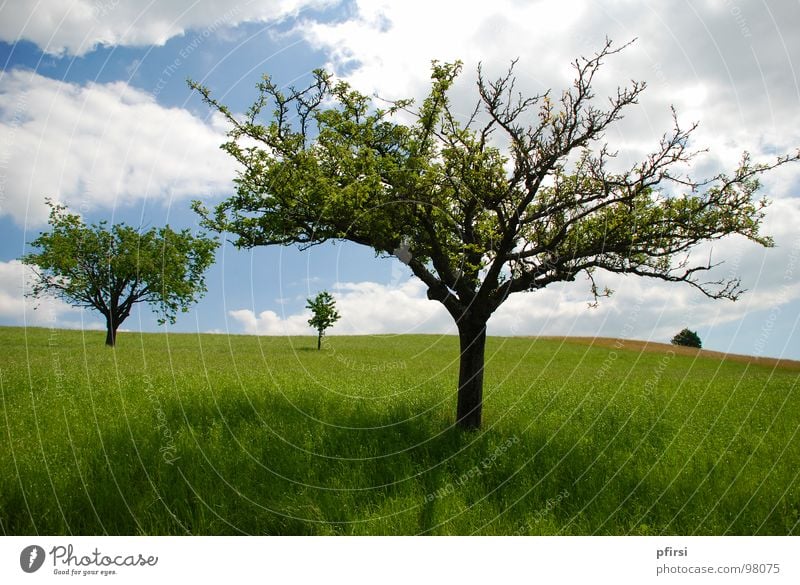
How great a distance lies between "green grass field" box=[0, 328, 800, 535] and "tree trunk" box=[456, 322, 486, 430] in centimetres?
45

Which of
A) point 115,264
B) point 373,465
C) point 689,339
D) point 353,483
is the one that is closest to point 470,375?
point 373,465

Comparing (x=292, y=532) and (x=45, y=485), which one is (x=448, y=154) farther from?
(x=45, y=485)

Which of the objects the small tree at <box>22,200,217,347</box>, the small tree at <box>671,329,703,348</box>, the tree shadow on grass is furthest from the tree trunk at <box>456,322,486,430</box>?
the small tree at <box>671,329,703,348</box>

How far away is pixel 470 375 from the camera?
13281 millimetres

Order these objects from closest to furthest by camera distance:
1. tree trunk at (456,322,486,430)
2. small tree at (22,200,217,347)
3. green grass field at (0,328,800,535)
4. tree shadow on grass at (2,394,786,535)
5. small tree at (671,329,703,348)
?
tree shadow on grass at (2,394,786,535) < green grass field at (0,328,800,535) < tree trunk at (456,322,486,430) < small tree at (22,200,217,347) < small tree at (671,329,703,348)

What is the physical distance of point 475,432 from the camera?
1342 centimetres

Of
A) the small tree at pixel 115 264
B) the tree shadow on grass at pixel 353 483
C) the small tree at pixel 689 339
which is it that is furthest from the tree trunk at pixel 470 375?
the small tree at pixel 689 339

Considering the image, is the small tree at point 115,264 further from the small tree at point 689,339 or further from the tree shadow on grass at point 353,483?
the small tree at point 689,339

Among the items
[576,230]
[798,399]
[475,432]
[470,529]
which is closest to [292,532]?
[470,529]

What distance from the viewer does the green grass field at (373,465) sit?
10.3 metres

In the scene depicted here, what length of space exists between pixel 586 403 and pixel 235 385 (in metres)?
12.0

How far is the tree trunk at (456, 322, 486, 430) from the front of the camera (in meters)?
13.2

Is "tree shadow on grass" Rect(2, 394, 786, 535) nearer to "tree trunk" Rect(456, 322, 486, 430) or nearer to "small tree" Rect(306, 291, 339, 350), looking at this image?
"tree trunk" Rect(456, 322, 486, 430)

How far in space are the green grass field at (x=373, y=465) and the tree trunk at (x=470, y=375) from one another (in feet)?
1.47
